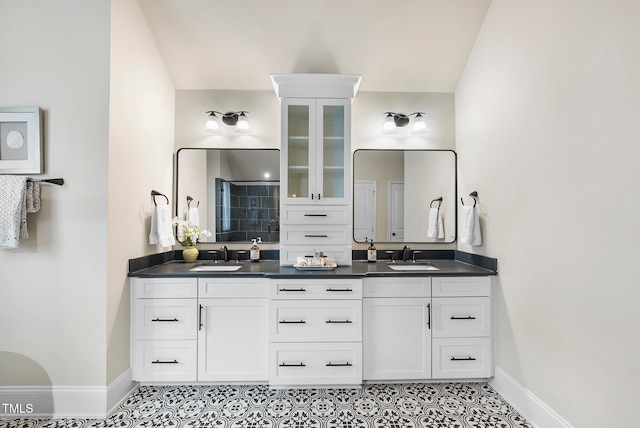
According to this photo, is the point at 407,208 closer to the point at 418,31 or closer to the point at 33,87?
the point at 418,31

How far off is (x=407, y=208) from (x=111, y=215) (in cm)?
235

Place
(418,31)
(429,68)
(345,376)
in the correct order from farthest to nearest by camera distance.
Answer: (429,68) → (418,31) → (345,376)

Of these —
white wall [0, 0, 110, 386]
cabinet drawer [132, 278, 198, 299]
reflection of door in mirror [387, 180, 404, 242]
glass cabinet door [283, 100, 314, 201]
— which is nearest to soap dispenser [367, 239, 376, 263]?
reflection of door in mirror [387, 180, 404, 242]

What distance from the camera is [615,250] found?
4.59ft

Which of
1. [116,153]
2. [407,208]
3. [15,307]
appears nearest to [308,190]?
[407,208]

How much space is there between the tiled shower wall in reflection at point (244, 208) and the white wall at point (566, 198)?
1853 mm

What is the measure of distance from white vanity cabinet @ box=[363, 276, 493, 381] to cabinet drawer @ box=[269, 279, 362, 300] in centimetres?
11

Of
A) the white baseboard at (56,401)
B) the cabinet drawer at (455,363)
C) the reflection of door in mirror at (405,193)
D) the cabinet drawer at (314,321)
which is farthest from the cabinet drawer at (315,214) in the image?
the white baseboard at (56,401)

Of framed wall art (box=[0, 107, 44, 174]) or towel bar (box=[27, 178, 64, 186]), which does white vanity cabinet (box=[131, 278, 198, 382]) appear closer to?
towel bar (box=[27, 178, 64, 186])

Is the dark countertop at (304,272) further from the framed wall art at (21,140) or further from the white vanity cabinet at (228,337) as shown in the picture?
the framed wall art at (21,140)

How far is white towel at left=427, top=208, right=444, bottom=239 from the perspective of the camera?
2941mm

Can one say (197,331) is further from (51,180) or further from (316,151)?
(316,151)

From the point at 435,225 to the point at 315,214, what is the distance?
1161 millimetres

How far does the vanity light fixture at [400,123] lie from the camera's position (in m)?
2.91
